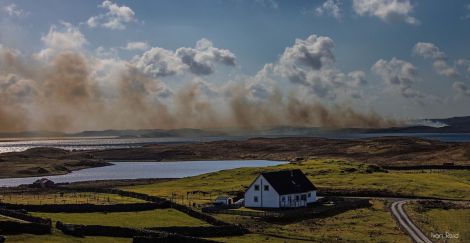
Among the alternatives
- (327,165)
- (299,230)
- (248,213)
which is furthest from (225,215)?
(327,165)

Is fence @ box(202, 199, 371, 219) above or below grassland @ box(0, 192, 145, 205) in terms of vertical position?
below

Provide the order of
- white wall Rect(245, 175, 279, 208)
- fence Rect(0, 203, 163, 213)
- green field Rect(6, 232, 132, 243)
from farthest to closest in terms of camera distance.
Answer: white wall Rect(245, 175, 279, 208) < fence Rect(0, 203, 163, 213) < green field Rect(6, 232, 132, 243)

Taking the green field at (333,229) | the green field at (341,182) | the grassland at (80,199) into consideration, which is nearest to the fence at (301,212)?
the green field at (333,229)

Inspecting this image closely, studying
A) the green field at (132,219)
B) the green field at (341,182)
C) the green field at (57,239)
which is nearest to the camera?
the green field at (57,239)

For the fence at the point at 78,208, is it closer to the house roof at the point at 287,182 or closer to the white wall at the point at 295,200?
the house roof at the point at 287,182

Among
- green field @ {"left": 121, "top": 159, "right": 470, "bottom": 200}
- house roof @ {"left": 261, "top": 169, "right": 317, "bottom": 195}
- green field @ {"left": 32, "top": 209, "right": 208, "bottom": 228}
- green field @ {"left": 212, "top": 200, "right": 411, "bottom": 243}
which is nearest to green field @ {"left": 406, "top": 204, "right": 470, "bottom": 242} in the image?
green field @ {"left": 212, "top": 200, "right": 411, "bottom": 243}

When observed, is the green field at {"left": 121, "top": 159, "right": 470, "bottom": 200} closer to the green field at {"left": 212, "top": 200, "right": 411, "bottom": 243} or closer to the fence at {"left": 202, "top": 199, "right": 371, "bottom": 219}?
the fence at {"left": 202, "top": 199, "right": 371, "bottom": 219}
